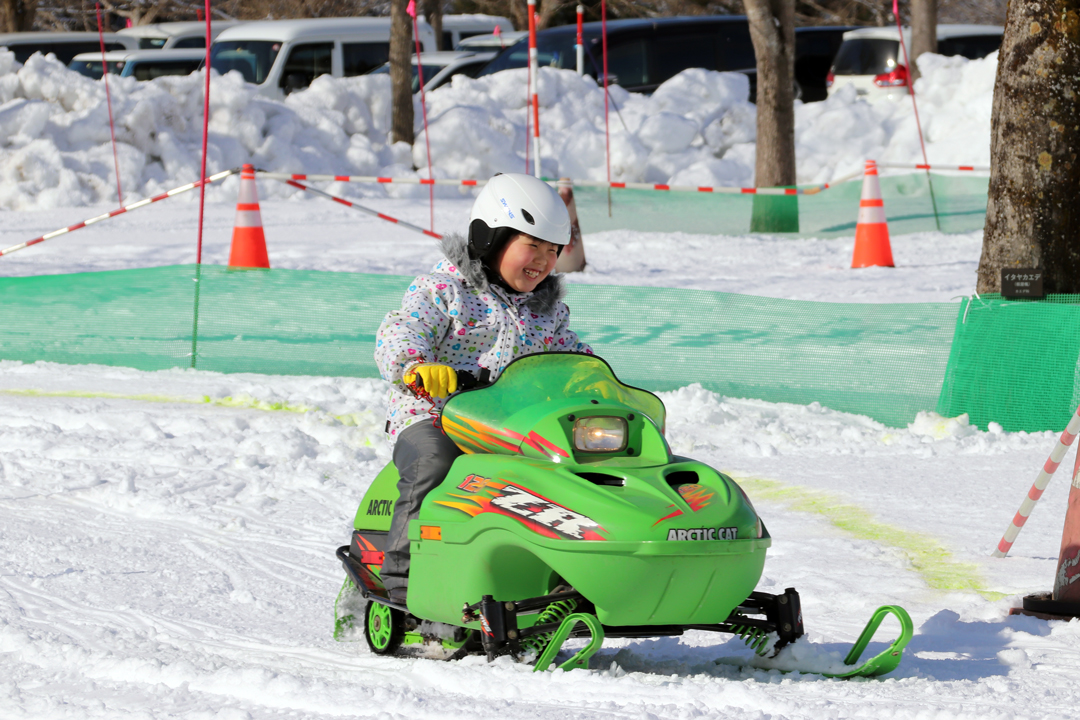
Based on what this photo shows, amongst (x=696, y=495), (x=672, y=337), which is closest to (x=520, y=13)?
(x=672, y=337)

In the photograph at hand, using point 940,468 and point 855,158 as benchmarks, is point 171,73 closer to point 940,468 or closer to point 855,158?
point 855,158

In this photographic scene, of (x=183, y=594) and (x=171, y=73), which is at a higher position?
(x=171, y=73)

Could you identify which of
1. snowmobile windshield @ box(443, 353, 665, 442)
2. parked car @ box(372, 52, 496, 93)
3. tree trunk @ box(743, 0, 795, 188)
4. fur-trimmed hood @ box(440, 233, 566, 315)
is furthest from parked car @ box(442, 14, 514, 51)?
snowmobile windshield @ box(443, 353, 665, 442)

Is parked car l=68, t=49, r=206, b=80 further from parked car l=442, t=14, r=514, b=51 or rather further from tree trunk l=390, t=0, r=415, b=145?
parked car l=442, t=14, r=514, b=51

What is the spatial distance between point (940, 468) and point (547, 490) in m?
3.55

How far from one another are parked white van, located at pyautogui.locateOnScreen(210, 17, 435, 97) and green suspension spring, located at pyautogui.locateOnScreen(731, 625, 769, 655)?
17908 mm

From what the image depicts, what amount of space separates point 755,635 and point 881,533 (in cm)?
189


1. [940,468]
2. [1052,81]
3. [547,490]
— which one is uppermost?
[1052,81]

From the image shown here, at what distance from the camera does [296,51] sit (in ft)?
68.9

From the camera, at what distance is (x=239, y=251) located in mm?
10648

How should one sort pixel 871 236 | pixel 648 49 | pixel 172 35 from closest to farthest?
pixel 871 236 → pixel 648 49 → pixel 172 35

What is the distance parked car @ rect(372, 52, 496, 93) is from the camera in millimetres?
21344

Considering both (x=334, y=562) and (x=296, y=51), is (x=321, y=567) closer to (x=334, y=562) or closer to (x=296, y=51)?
(x=334, y=562)

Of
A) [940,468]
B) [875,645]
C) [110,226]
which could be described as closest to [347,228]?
[110,226]
